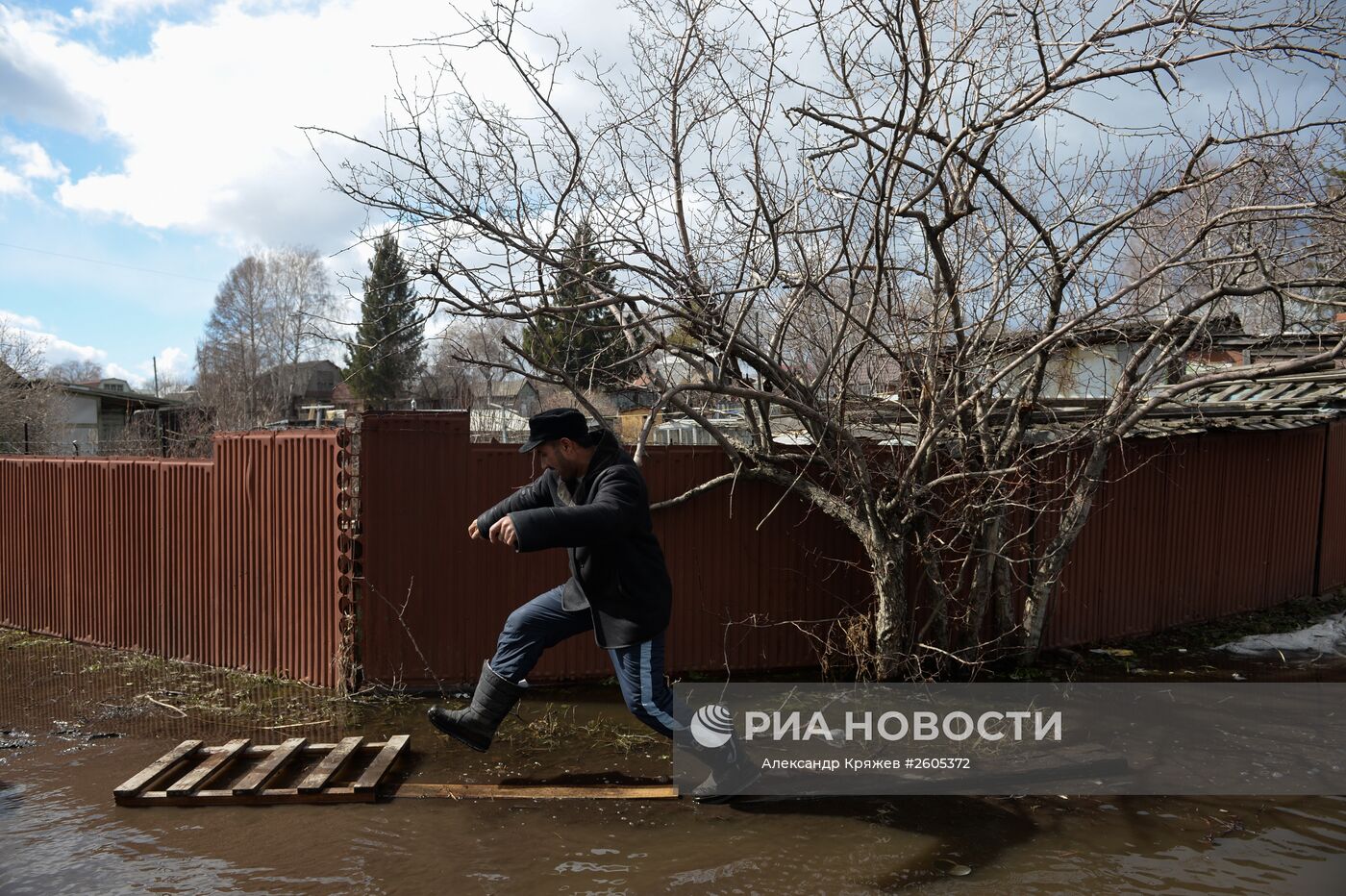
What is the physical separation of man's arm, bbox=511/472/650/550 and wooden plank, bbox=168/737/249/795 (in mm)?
2059

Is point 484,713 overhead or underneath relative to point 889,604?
underneath

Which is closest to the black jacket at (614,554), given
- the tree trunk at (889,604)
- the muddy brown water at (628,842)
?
the muddy brown water at (628,842)

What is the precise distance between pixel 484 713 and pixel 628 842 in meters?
0.98

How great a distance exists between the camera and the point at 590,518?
13.7 ft

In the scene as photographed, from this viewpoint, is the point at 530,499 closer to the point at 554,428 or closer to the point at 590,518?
the point at 554,428

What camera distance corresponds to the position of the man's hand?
406 cm

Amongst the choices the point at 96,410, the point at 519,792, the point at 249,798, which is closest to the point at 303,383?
the point at 96,410

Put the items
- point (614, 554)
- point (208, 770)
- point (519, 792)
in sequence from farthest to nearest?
point (208, 770) < point (519, 792) < point (614, 554)

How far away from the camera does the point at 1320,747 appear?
5.36 meters

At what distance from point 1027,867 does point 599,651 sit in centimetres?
325

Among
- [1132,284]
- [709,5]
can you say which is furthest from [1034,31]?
[709,5]

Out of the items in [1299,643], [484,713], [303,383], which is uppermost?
[303,383]

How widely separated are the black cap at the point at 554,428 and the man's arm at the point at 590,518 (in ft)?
1.06

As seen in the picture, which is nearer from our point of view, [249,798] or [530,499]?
[249,798]
